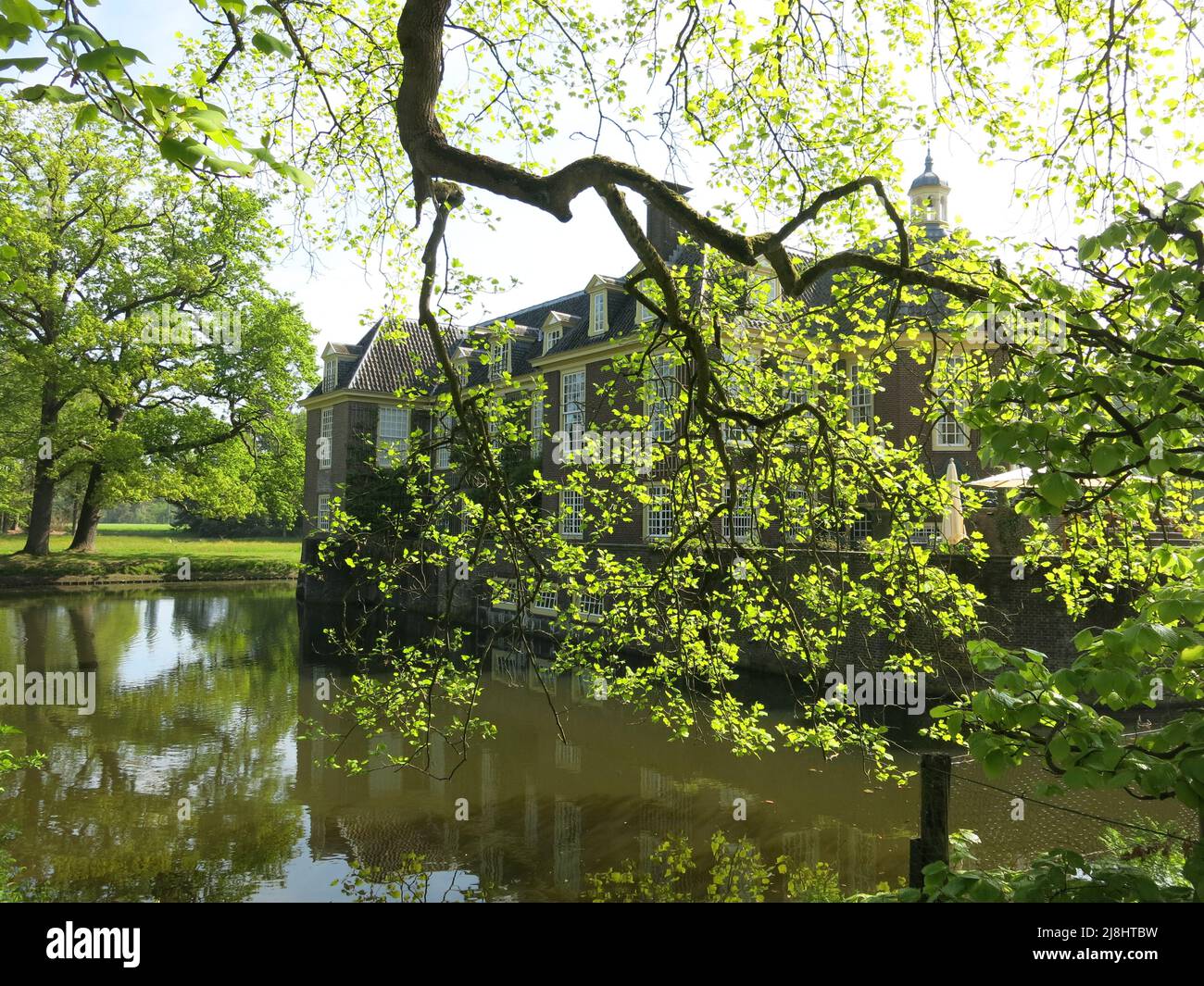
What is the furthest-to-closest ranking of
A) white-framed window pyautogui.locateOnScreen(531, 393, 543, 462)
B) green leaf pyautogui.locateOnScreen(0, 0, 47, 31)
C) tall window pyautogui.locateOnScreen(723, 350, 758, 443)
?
Answer: white-framed window pyautogui.locateOnScreen(531, 393, 543, 462) → tall window pyautogui.locateOnScreen(723, 350, 758, 443) → green leaf pyautogui.locateOnScreen(0, 0, 47, 31)

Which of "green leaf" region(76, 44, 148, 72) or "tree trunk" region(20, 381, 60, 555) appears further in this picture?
"tree trunk" region(20, 381, 60, 555)

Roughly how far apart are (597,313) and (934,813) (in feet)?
76.5

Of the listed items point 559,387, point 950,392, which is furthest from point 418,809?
point 559,387

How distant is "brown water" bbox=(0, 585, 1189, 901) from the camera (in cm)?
924

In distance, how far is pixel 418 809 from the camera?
11.4 metres

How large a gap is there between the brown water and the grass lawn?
19751 millimetres

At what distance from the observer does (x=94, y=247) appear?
1260 inches

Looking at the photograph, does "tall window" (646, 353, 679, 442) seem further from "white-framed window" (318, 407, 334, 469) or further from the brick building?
"white-framed window" (318, 407, 334, 469)

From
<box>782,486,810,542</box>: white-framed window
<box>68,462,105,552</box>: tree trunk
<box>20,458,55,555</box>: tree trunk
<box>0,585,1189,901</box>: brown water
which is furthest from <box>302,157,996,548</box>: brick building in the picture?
<box>20,458,55,555</box>: tree trunk

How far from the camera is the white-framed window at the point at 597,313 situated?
27031 mm

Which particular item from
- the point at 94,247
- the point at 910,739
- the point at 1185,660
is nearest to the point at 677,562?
the point at 1185,660

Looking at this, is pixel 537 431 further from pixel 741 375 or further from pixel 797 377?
pixel 741 375
